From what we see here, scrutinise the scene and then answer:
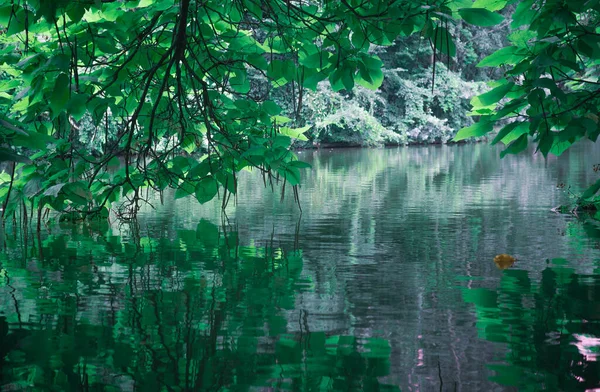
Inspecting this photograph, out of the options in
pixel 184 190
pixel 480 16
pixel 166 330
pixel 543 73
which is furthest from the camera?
pixel 184 190

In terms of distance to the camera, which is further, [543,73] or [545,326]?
[543,73]

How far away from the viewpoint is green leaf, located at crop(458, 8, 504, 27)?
370 centimetres

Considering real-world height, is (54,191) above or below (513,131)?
below

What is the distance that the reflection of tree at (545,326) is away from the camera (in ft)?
9.27

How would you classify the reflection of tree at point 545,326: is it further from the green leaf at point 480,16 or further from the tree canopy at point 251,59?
the green leaf at point 480,16

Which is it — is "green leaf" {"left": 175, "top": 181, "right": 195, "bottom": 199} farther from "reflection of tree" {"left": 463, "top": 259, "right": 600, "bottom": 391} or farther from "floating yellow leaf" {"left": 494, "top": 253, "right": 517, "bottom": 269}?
"reflection of tree" {"left": 463, "top": 259, "right": 600, "bottom": 391}

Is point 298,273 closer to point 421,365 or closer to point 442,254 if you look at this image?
point 442,254

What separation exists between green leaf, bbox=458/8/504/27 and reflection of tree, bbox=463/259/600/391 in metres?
1.29

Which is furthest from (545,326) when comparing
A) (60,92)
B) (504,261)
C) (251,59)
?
(60,92)

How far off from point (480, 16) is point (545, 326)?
139cm

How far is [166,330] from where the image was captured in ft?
11.3

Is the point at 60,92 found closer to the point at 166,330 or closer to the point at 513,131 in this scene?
the point at 166,330

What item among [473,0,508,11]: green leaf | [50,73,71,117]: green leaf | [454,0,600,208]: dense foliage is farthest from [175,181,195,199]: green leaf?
[473,0,508,11]: green leaf

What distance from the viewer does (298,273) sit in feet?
15.9
